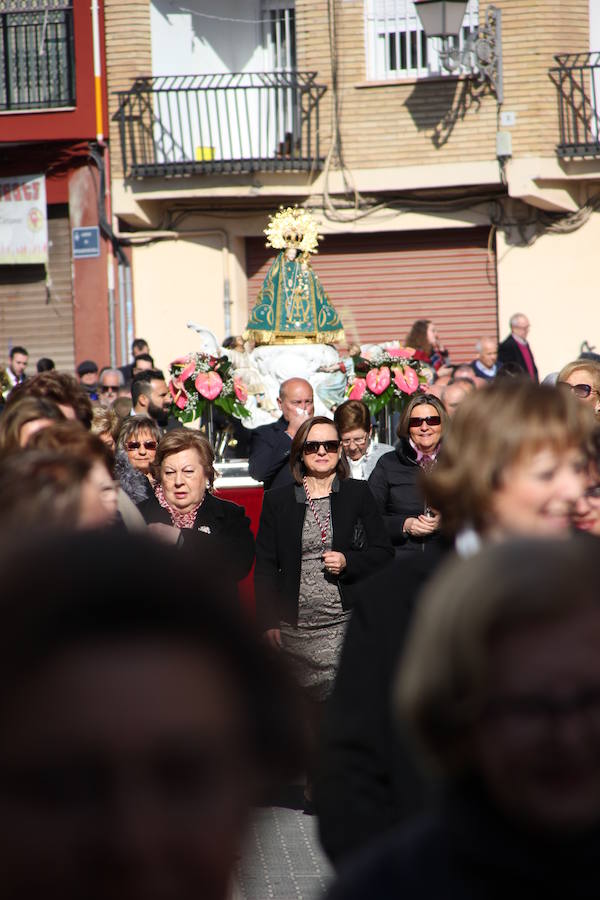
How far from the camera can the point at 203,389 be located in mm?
10023

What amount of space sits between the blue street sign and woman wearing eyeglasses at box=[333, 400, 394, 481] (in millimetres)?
11662

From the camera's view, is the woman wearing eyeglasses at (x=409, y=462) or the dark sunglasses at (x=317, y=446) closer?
the dark sunglasses at (x=317, y=446)

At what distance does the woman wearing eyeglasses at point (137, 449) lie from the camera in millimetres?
7469

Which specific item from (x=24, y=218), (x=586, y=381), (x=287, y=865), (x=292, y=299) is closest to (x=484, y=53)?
(x=24, y=218)

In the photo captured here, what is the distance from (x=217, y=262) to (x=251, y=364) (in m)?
8.52

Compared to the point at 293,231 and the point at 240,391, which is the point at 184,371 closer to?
the point at 240,391

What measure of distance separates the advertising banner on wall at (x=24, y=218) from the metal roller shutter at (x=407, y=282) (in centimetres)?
289

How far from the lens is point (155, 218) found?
20078 mm

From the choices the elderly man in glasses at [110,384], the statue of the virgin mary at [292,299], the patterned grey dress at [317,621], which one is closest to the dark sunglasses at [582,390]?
the patterned grey dress at [317,621]

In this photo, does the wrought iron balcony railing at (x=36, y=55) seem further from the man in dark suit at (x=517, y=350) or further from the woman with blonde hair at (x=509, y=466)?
the woman with blonde hair at (x=509, y=466)

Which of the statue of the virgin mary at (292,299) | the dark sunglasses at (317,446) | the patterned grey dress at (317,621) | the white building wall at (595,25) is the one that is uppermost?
the white building wall at (595,25)

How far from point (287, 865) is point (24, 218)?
1542 centimetres

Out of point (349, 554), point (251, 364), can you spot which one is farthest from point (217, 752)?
point (251, 364)

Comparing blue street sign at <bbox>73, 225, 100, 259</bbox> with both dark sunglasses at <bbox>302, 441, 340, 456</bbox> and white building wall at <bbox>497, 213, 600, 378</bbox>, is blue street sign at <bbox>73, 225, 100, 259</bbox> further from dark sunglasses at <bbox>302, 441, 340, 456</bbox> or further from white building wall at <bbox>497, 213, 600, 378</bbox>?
dark sunglasses at <bbox>302, 441, 340, 456</bbox>
